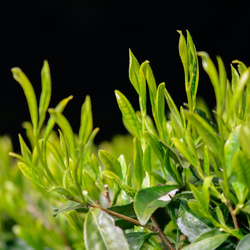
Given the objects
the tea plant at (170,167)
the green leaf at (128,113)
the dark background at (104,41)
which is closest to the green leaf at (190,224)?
the tea plant at (170,167)

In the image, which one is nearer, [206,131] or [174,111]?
[206,131]

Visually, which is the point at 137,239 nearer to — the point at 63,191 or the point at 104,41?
the point at 63,191

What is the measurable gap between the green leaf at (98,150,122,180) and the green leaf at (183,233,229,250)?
0.43 feet

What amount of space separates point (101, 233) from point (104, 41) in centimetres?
402

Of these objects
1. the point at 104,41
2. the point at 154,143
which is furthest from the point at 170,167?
the point at 104,41

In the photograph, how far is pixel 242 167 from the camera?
271mm

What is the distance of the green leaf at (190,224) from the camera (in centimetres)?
35

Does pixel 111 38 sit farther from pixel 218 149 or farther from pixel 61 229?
pixel 218 149

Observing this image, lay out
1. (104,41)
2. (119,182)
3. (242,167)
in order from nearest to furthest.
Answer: (242,167)
(119,182)
(104,41)

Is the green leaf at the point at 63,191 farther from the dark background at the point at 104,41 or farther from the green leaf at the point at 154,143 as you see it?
the dark background at the point at 104,41

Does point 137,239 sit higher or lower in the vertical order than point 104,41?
lower

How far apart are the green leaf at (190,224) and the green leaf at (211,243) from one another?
0.03m

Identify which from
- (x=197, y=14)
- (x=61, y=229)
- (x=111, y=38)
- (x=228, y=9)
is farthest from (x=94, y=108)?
(x=61, y=229)

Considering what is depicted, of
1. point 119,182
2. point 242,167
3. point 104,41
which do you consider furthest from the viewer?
point 104,41
